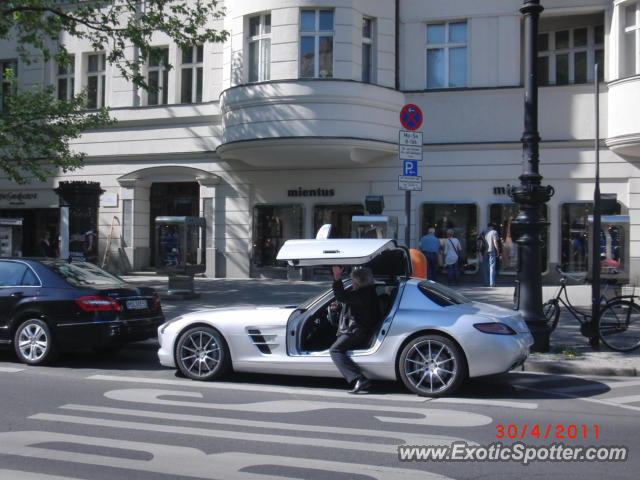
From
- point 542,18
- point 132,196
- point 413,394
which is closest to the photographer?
point 413,394

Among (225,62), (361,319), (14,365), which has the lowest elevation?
(14,365)

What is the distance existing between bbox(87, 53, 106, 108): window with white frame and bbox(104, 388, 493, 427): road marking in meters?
17.2

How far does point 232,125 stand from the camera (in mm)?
19094

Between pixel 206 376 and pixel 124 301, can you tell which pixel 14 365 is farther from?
pixel 206 376

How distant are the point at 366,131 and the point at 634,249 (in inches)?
299

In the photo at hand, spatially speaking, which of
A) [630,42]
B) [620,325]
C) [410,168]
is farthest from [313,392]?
[630,42]

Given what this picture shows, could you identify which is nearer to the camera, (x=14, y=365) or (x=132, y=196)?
(x=14, y=365)

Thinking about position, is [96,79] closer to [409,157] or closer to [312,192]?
[312,192]

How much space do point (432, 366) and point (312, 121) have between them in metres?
11.8

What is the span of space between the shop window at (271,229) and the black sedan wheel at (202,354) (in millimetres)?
12489

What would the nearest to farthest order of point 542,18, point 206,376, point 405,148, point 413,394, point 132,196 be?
1. point 413,394
2. point 206,376
3. point 405,148
4. point 542,18
5. point 132,196

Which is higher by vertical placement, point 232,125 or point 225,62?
point 225,62

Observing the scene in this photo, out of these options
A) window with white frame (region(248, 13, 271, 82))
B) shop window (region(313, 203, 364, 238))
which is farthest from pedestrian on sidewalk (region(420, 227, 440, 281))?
window with white frame (region(248, 13, 271, 82))

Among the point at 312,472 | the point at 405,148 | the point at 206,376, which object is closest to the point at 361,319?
the point at 206,376
